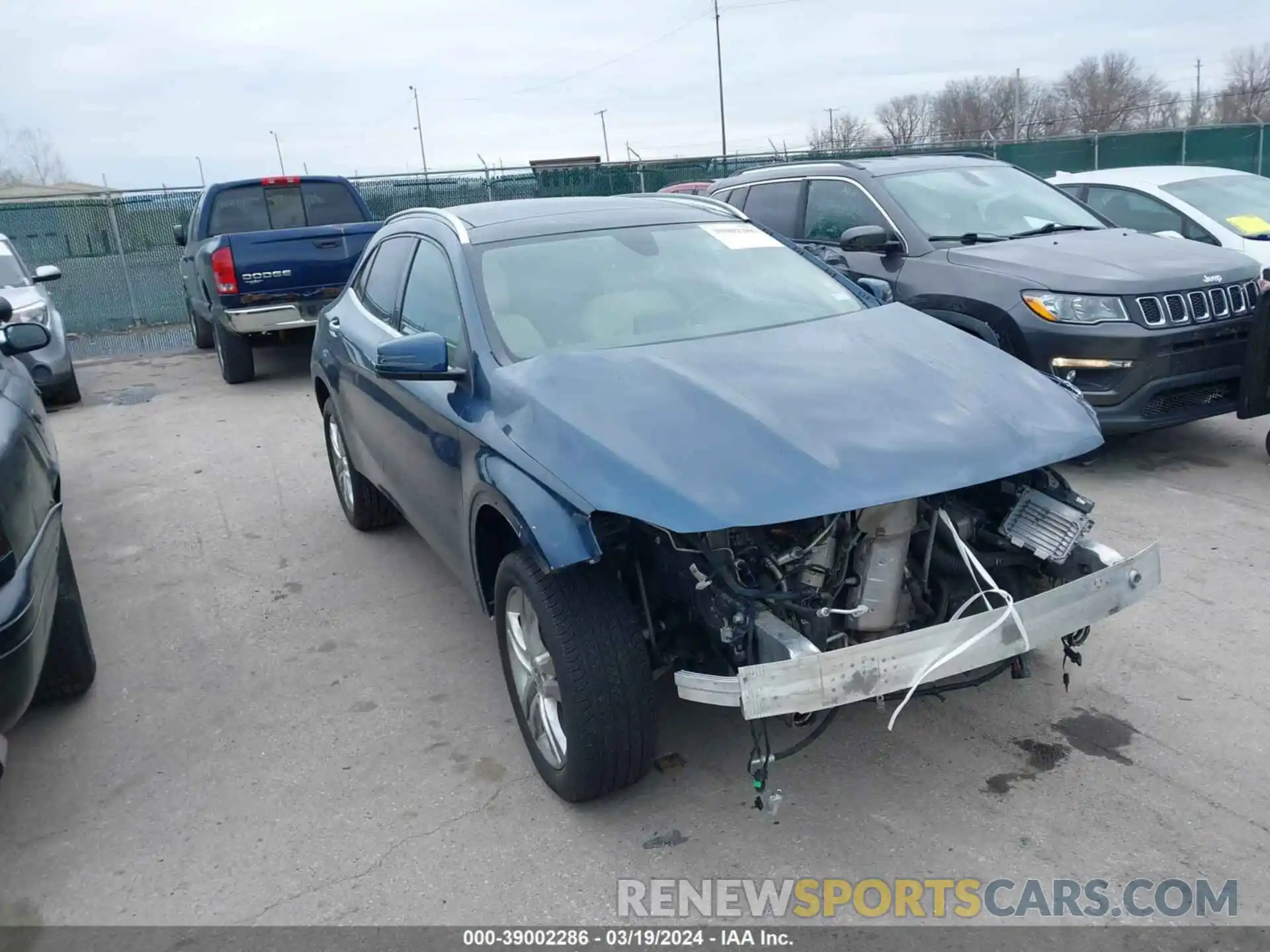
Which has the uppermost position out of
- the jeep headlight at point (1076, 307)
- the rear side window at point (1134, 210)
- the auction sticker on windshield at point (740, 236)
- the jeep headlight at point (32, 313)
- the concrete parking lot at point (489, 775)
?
the auction sticker on windshield at point (740, 236)

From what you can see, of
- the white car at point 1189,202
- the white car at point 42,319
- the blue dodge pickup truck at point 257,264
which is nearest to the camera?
the white car at point 1189,202

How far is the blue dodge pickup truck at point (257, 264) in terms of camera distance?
31.4ft

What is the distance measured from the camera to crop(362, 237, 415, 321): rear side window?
466cm

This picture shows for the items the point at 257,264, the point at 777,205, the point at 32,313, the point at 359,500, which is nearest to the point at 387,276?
the point at 359,500

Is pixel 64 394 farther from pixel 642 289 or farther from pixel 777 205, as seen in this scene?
pixel 642 289

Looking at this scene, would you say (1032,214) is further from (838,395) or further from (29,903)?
(29,903)

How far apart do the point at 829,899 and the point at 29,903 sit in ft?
7.58

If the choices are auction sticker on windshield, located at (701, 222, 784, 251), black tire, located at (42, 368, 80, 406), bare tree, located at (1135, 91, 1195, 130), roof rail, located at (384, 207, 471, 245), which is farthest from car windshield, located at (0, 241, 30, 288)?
bare tree, located at (1135, 91, 1195, 130)

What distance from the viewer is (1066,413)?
10.3 feet

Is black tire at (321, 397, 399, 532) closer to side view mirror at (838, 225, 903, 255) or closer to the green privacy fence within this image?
side view mirror at (838, 225, 903, 255)

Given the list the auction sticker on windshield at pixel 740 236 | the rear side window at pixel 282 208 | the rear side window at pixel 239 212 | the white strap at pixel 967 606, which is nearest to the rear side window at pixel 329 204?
the rear side window at pixel 282 208

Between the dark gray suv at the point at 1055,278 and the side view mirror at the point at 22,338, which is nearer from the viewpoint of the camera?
the side view mirror at the point at 22,338

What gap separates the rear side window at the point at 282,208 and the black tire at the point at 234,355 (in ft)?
4.49

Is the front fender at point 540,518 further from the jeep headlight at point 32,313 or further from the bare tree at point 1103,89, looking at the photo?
the bare tree at point 1103,89
